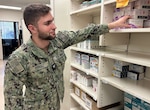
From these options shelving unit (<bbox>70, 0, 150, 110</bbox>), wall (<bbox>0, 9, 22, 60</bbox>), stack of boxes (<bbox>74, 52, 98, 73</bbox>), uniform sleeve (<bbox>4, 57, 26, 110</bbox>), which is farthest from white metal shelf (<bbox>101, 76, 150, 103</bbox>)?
wall (<bbox>0, 9, 22, 60</bbox>)

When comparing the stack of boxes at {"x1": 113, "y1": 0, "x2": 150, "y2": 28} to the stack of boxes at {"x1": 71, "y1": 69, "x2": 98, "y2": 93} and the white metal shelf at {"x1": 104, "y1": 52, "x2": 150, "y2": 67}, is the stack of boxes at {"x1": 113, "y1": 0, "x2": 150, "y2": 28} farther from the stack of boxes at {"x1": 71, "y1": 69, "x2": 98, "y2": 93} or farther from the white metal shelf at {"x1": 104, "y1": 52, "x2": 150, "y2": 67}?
the stack of boxes at {"x1": 71, "y1": 69, "x2": 98, "y2": 93}

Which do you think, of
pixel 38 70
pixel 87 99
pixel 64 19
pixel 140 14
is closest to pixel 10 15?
pixel 64 19

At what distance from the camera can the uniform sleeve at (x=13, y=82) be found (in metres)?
1.14

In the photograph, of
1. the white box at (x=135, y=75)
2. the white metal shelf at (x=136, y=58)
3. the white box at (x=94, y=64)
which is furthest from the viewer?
the white box at (x=94, y=64)

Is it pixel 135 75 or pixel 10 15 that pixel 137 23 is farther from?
pixel 10 15

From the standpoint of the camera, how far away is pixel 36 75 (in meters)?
1.21

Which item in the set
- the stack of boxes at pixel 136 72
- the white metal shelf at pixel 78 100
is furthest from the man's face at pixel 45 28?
the white metal shelf at pixel 78 100

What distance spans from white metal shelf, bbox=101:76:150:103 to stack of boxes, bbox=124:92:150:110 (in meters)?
0.15

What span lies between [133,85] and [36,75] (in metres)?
0.81

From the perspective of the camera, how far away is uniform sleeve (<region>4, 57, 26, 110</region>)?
44.8 inches

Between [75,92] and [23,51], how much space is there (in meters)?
1.30

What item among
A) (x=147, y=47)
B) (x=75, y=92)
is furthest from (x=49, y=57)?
(x=75, y=92)

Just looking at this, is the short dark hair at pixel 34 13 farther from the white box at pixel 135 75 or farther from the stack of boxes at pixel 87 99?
the stack of boxes at pixel 87 99

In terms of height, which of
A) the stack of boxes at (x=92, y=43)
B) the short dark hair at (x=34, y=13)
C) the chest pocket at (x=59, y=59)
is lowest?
the chest pocket at (x=59, y=59)
